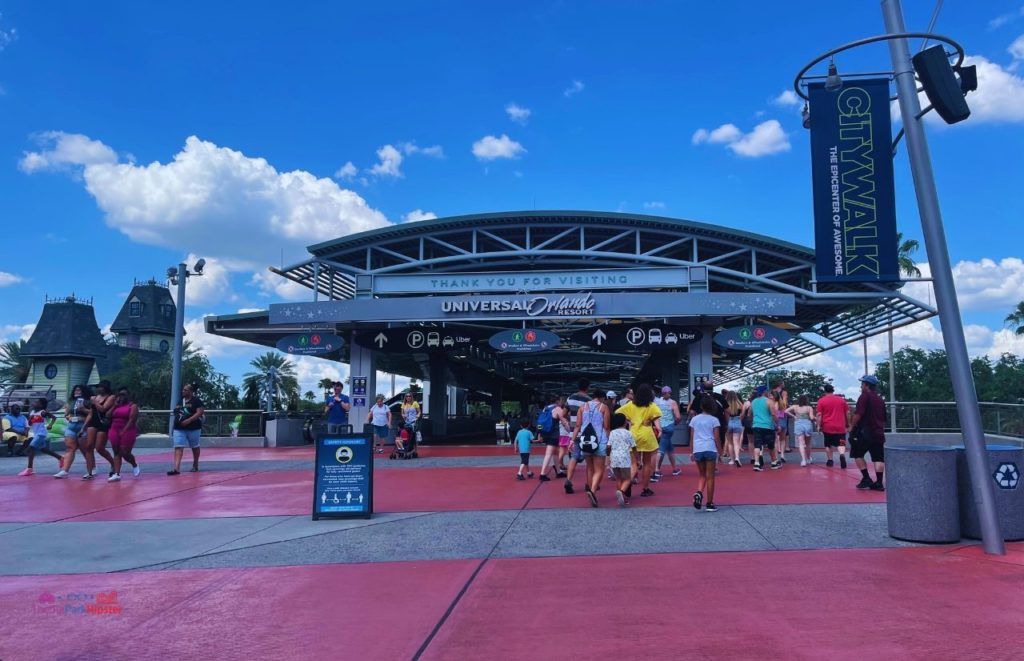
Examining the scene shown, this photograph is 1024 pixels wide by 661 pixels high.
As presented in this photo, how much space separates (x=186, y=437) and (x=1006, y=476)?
13.5m

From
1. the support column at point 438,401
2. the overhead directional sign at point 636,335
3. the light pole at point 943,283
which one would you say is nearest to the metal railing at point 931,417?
the overhead directional sign at point 636,335

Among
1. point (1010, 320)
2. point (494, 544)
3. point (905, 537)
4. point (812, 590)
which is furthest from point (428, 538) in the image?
point (1010, 320)

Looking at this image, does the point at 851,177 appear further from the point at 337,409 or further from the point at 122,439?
the point at 122,439

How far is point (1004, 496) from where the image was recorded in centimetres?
716

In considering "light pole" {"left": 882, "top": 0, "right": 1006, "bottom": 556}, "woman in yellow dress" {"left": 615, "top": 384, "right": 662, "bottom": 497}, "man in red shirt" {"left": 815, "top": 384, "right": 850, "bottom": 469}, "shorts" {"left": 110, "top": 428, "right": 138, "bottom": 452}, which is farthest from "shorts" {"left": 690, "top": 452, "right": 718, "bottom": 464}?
"shorts" {"left": 110, "top": 428, "right": 138, "bottom": 452}

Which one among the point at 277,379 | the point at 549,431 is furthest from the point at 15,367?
the point at 549,431

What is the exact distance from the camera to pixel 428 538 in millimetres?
7887

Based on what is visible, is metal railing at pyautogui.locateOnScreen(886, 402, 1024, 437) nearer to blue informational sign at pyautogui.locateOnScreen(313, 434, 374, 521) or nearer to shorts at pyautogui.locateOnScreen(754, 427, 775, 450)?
shorts at pyautogui.locateOnScreen(754, 427, 775, 450)

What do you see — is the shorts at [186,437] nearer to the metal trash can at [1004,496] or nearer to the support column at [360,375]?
the support column at [360,375]

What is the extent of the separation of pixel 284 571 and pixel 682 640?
3774 millimetres

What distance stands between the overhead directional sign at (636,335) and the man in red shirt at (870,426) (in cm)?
1224

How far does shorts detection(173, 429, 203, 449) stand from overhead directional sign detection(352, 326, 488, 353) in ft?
33.2

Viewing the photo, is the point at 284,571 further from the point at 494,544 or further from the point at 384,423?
the point at 384,423

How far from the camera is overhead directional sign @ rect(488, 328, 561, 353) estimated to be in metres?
22.3
